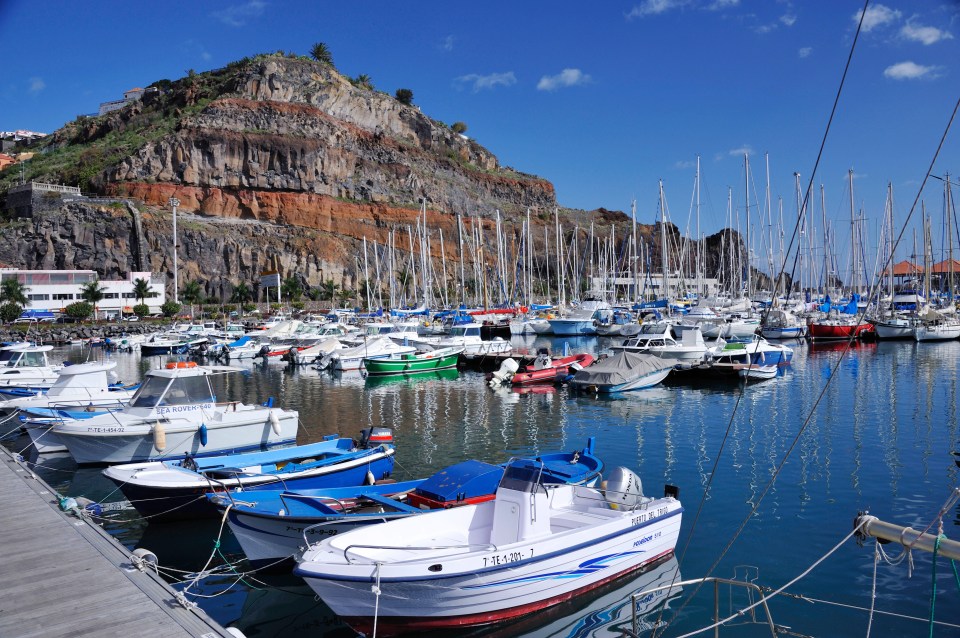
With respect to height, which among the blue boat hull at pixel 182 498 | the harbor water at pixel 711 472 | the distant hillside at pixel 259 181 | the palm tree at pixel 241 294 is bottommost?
the harbor water at pixel 711 472

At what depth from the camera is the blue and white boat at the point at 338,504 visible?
12.2m

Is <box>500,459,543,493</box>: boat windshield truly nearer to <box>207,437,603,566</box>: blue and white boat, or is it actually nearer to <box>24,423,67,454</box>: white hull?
<box>207,437,603,566</box>: blue and white boat

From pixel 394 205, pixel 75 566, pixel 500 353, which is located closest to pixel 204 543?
pixel 75 566

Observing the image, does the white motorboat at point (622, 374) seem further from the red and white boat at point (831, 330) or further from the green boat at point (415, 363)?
the red and white boat at point (831, 330)

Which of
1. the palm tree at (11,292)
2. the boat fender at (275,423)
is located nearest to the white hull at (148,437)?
the boat fender at (275,423)

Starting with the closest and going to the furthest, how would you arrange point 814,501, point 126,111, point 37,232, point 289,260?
point 814,501, point 37,232, point 289,260, point 126,111

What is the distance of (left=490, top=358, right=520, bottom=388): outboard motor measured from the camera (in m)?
37.8

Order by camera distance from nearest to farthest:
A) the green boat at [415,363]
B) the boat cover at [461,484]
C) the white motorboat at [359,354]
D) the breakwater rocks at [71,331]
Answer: the boat cover at [461,484]
the green boat at [415,363]
the white motorboat at [359,354]
the breakwater rocks at [71,331]

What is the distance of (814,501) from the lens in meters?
16.6

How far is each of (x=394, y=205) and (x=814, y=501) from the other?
12082cm

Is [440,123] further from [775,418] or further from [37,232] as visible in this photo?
[775,418]

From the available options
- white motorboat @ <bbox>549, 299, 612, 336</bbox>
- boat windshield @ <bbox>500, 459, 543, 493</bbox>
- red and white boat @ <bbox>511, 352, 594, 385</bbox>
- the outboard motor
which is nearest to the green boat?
the outboard motor

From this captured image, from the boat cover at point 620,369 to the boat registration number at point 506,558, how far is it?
2348 cm

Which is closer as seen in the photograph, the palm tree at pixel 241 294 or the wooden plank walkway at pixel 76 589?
the wooden plank walkway at pixel 76 589
